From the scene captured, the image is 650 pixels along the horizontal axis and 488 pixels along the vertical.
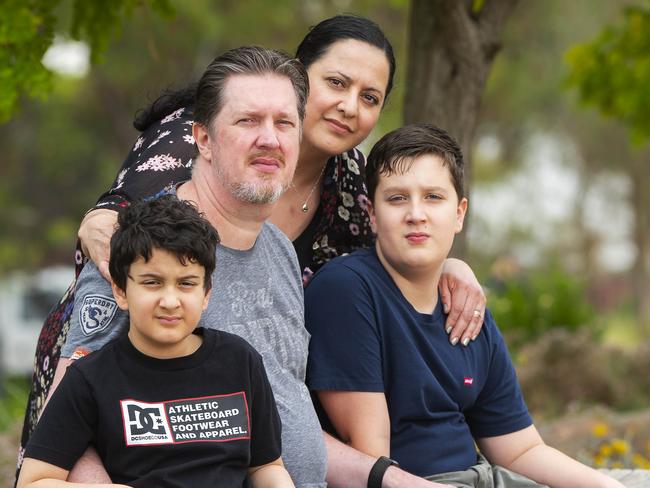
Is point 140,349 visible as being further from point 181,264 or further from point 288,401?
point 288,401

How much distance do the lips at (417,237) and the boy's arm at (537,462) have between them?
771 mm

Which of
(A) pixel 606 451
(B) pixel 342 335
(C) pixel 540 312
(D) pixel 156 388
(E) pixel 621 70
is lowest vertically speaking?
(D) pixel 156 388

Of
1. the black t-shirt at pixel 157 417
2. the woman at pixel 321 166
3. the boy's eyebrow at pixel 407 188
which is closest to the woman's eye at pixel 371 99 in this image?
the woman at pixel 321 166

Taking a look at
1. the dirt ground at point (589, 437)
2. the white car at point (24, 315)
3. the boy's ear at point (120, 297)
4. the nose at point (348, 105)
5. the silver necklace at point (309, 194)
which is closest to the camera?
the boy's ear at point (120, 297)

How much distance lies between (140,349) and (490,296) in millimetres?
7883

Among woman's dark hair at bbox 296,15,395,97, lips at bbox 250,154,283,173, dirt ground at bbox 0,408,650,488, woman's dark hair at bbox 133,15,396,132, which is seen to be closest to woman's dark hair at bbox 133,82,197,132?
woman's dark hair at bbox 133,15,396,132

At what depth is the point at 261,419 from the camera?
2.73 meters

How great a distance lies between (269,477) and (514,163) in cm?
2408

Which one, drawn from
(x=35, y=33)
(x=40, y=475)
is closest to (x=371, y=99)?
(x=35, y=33)

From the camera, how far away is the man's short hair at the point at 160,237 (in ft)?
8.37

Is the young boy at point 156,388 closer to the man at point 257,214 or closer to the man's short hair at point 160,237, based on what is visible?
the man's short hair at point 160,237

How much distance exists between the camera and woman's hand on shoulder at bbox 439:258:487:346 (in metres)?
3.34

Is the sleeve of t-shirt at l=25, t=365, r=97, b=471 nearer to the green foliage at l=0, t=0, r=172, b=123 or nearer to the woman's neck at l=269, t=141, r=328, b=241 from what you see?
the woman's neck at l=269, t=141, r=328, b=241

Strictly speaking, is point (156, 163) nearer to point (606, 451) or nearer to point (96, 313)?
point (96, 313)
